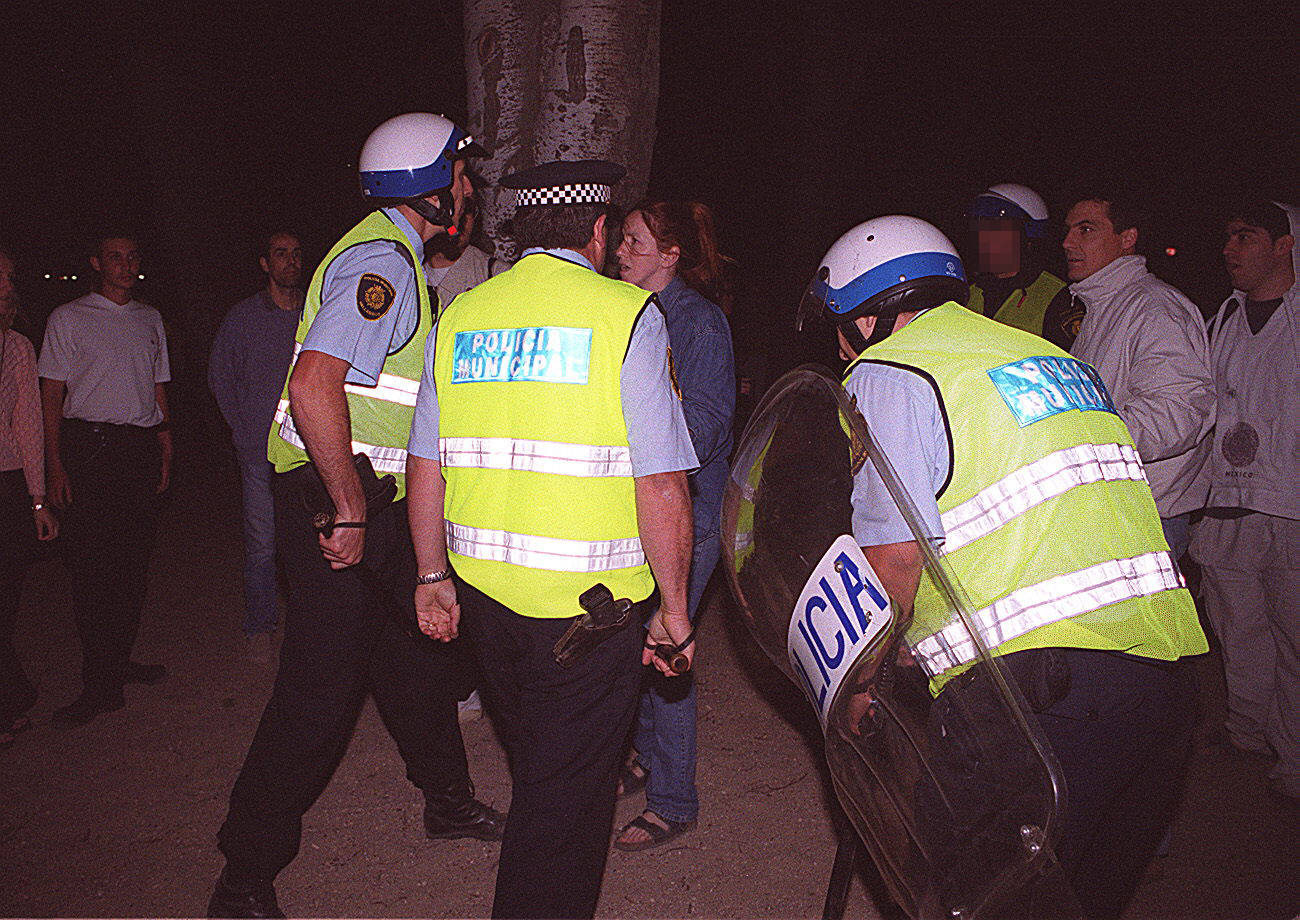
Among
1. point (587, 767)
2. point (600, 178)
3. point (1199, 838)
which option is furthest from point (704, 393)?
point (1199, 838)

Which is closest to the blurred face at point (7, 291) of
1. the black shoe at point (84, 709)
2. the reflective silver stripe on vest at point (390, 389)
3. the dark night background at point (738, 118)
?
the black shoe at point (84, 709)

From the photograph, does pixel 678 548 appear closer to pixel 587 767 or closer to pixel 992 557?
pixel 587 767

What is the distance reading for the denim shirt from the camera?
12.0 ft

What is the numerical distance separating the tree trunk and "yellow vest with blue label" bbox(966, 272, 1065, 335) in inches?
75.8

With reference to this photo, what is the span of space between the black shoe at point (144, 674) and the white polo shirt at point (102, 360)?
52.7 inches

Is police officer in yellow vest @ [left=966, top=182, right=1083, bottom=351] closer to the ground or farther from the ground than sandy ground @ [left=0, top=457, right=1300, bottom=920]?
farther from the ground

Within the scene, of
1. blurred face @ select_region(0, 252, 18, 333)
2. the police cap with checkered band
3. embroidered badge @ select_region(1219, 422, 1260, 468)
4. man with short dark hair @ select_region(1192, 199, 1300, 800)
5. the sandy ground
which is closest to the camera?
the police cap with checkered band

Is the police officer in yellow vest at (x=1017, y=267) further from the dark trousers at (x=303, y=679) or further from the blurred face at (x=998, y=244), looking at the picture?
the dark trousers at (x=303, y=679)

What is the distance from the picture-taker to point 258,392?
5488 mm

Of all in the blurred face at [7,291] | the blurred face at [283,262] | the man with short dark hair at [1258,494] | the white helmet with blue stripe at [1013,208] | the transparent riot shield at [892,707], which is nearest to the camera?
the transparent riot shield at [892,707]

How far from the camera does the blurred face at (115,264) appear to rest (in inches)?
194

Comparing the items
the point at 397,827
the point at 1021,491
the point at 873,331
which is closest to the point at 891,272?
the point at 873,331

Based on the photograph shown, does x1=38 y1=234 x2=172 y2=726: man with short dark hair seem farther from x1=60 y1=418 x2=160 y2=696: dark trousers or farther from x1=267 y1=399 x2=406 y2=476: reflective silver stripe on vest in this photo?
x1=267 y1=399 x2=406 y2=476: reflective silver stripe on vest

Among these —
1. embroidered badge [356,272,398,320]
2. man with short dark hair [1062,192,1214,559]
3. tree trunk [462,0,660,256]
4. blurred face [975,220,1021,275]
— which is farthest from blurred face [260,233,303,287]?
man with short dark hair [1062,192,1214,559]
